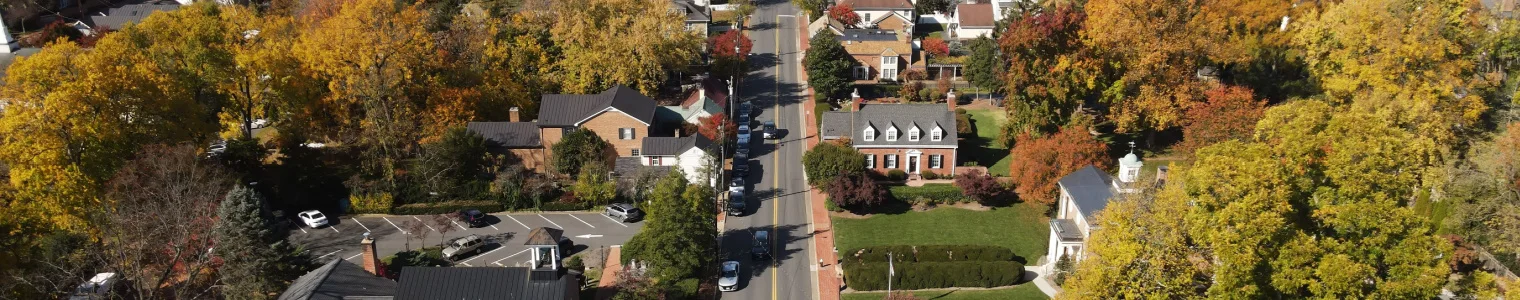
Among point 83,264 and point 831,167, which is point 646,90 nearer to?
point 831,167

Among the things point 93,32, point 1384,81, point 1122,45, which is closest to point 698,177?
point 1122,45

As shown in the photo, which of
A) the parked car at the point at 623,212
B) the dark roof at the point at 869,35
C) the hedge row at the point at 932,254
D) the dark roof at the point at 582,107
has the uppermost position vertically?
the dark roof at the point at 869,35

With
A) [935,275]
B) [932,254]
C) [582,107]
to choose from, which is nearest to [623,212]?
[582,107]

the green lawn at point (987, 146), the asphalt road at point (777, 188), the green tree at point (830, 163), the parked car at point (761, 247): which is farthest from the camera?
the green lawn at point (987, 146)

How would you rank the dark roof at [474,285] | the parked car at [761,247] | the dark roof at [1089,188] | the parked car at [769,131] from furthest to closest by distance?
the parked car at [769,131], the parked car at [761,247], the dark roof at [1089,188], the dark roof at [474,285]

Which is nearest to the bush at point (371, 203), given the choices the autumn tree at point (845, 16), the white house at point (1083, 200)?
the white house at point (1083, 200)

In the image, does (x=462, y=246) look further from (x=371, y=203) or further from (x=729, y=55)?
(x=729, y=55)

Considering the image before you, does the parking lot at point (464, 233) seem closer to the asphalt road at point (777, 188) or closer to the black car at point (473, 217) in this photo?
the black car at point (473, 217)
